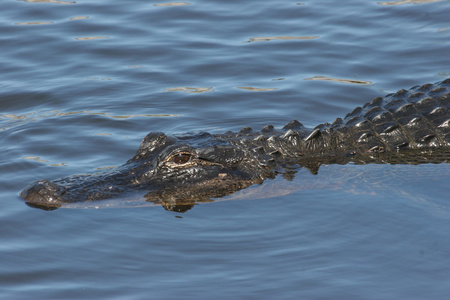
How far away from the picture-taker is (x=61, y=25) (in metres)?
13.4

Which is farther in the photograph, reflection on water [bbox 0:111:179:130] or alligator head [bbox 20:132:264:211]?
reflection on water [bbox 0:111:179:130]

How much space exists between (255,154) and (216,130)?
1575 millimetres

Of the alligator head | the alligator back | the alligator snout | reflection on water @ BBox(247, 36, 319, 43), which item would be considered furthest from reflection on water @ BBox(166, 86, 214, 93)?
the alligator snout

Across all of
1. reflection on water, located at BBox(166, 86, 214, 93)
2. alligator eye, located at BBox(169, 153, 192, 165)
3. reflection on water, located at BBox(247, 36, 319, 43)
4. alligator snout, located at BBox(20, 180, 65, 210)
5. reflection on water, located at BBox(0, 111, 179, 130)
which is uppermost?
reflection on water, located at BBox(247, 36, 319, 43)

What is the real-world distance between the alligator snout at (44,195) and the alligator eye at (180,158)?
1156 mm

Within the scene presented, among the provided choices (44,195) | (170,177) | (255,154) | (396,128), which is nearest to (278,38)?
(396,128)

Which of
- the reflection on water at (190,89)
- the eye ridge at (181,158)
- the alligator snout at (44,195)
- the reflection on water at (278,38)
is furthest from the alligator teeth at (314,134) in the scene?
the reflection on water at (278,38)

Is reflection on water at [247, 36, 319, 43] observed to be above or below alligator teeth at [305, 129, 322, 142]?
above

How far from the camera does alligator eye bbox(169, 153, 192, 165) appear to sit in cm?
713

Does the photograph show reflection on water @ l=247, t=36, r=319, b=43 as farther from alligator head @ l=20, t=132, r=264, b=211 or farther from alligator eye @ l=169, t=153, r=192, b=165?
alligator eye @ l=169, t=153, r=192, b=165

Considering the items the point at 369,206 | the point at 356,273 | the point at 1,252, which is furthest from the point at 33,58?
the point at 356,273

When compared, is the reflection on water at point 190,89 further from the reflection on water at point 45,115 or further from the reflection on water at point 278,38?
the reflection on water at point 278,38

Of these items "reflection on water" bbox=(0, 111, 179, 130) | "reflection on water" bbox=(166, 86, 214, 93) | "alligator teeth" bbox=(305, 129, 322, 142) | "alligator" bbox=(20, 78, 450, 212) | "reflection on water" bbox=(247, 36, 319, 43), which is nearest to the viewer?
"alligator" bbox=(20, 78, 450, 212)

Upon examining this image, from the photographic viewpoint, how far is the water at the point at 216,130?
5.75 meters
